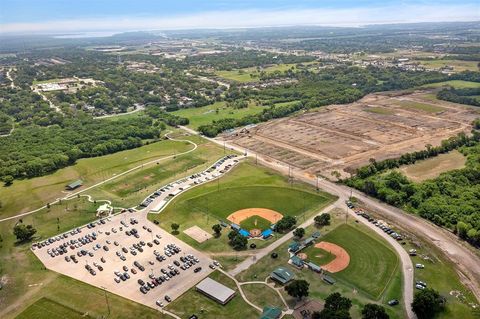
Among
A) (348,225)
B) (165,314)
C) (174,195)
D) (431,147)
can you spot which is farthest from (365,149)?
(165,314)

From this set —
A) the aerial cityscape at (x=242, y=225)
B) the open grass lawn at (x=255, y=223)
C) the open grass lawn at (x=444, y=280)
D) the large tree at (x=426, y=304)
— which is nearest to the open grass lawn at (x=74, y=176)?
the aerial cityscape at (x=242, y=225)

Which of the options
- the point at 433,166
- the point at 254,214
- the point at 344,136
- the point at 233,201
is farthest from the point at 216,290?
the point at 344,136

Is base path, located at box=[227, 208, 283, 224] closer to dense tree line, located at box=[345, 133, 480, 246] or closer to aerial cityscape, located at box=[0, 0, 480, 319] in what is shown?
aerial cityscape, located at box=[0, 0, 480, 319]

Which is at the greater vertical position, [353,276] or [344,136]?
[344,136]

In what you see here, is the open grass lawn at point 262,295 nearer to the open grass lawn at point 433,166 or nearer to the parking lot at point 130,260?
the parking lot at point 130,260

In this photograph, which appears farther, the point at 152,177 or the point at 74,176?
the point at 74,176

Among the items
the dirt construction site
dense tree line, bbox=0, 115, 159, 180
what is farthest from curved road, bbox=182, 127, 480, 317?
dense tree line, bbox=0, 115, 159, 180

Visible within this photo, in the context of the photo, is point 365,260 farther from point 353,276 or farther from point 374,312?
point 374,312

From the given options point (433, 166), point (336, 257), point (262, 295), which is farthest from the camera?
point (433, 166)
